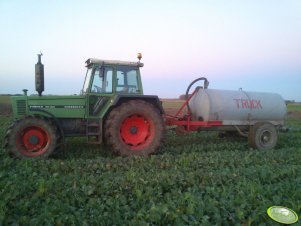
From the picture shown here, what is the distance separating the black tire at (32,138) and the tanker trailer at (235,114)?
10.3 ft

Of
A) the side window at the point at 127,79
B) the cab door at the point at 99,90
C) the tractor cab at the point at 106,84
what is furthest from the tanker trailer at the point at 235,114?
the cab door at the point at 99,90

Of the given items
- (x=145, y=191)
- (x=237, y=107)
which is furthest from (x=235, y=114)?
(x=145, y=191)

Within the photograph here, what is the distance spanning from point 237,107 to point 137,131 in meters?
3.08

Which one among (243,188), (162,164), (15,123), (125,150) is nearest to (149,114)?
(125,150)

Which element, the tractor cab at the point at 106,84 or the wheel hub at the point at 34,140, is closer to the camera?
the wheel hub at the point at 34,140

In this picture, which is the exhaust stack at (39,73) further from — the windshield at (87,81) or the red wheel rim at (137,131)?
the red wheel rim at (137,131)

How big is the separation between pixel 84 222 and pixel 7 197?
52.3 inches

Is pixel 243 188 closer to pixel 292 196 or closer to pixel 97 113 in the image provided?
pixel 292 196

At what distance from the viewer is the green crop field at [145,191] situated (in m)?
4.11

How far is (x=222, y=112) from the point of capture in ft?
30.8

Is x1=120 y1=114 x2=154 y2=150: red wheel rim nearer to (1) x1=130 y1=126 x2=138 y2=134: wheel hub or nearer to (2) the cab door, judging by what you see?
(1) x1=130 y1=126 x2=138 y2=134: wheel hub

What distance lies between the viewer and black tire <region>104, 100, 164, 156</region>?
7824 mm

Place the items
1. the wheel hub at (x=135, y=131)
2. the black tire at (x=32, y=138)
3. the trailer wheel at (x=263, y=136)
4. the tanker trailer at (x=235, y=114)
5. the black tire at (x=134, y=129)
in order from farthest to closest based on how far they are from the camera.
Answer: the trailer wheel at (x=263, y=136), the tanker trailer at (x=235, y=114), the wheel hub at (x=135, y=131), the black tire at (x=134, y=129), the black tire at (x=32, y=138)

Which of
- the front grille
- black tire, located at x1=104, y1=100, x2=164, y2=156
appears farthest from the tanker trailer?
the front grille
